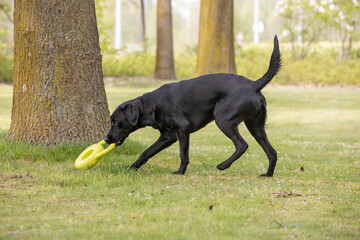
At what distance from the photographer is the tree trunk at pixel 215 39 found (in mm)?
16547

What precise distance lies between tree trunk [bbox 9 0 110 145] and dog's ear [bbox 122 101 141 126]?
103 cm

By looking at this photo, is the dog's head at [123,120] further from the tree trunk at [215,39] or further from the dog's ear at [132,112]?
the tree trunk at [215,39]

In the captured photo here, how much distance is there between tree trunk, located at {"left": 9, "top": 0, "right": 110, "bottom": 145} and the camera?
6.88m

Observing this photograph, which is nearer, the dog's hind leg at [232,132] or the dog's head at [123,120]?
the dog's hind leg at [232,132]

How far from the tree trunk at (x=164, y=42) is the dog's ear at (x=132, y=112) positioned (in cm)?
1759

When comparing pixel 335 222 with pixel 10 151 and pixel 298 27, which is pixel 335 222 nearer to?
pixel 10 151

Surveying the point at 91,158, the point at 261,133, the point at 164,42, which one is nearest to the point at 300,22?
the point at 164,42

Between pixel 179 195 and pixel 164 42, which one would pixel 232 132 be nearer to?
pixel 179 195

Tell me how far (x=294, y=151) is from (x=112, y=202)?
15.6 ft

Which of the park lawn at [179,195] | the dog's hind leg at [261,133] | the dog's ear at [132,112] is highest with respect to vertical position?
the dog's ear at [132,112]

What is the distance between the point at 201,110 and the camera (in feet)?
20.4

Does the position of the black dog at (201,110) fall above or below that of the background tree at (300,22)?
below

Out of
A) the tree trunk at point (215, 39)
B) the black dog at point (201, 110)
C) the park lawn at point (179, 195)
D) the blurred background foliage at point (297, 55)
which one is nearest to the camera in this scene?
the park lawn at point (179, 195)

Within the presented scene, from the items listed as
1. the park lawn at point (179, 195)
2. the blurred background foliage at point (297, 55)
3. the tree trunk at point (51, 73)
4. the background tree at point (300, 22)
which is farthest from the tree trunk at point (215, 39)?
the background tree at point (300, 22)
